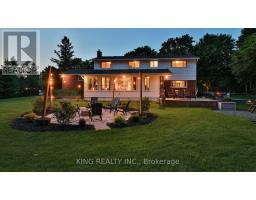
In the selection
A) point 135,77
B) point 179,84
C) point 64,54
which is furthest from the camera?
point 64,54

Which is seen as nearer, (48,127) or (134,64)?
(48,127)

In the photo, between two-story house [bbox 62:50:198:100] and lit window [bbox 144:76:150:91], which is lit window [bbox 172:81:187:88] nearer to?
two-story house [bbox 62:50:198:100]

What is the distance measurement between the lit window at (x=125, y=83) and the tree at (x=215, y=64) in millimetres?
19370

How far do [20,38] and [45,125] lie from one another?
177 inches

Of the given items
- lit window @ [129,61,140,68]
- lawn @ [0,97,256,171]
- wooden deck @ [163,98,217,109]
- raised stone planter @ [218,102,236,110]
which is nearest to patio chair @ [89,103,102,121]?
lawn @ [0,97,256,171]

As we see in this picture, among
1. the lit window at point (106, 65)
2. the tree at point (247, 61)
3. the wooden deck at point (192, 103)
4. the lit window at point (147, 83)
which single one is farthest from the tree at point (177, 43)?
the wooden deck at point (192, 103)

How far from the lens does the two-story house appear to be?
75.7ft

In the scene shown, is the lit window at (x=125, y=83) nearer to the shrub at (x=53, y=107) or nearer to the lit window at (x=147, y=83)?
the lit window at (x=147, y=83)

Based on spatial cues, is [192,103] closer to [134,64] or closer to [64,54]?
[134,64]

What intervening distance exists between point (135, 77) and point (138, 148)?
660 inches

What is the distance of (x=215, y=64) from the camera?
38.0 metres

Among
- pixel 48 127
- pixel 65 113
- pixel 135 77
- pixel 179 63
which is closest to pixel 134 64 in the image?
pixel 135 77
